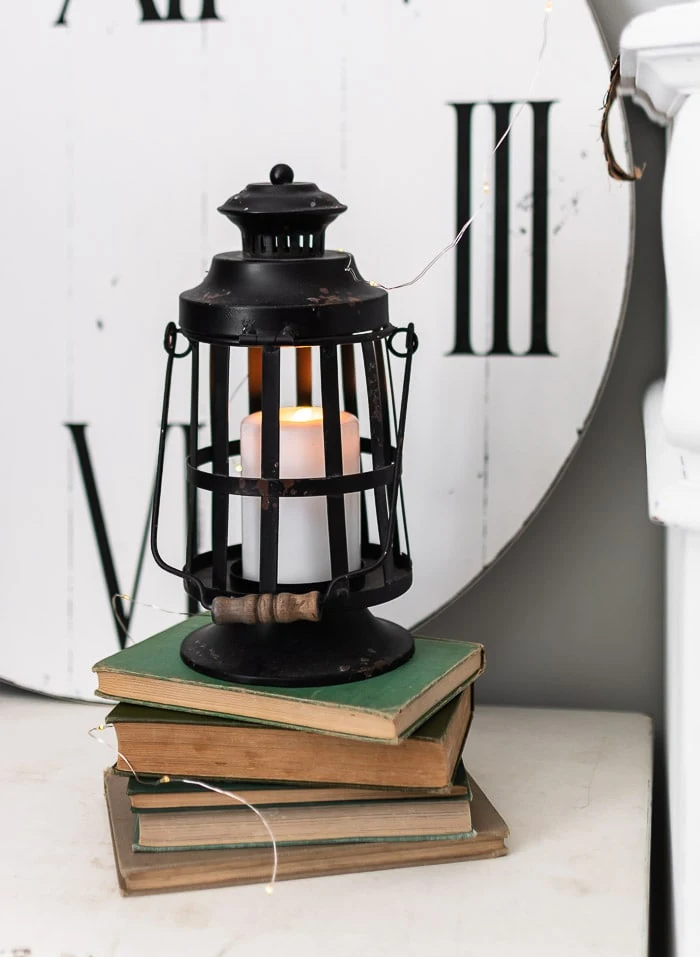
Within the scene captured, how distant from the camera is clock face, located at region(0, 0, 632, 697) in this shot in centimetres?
113

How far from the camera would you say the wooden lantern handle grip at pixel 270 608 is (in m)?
0.86

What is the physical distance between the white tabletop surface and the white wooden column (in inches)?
3.7

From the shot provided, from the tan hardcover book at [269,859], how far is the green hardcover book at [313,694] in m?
0.10

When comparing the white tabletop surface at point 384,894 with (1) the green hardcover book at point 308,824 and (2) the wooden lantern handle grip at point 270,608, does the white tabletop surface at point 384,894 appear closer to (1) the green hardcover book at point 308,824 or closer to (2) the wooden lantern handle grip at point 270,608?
(1) the green hardcover book at point 308,824

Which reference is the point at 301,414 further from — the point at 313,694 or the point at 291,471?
the point at 313,694

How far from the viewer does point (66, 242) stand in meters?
1.21

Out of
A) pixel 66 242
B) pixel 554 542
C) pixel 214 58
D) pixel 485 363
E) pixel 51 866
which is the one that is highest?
pixel 214 58

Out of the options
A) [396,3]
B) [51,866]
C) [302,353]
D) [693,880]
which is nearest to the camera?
[693,880]

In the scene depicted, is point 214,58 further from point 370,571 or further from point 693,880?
point 693,880

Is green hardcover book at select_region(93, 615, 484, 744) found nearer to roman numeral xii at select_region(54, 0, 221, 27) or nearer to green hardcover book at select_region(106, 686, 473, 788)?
green hardcover book at select_region(106, 686, 473, 788)

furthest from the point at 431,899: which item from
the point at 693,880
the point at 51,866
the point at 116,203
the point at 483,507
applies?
the point at 116,203

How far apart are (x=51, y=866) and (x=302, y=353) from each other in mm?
473

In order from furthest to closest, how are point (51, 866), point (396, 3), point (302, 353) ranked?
point (396, 3) < point (302, 353) < point (51, 866)

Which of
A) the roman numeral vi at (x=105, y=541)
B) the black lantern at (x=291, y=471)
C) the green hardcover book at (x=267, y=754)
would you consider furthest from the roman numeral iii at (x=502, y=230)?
the green hardcover book at (x=267, y=754)
